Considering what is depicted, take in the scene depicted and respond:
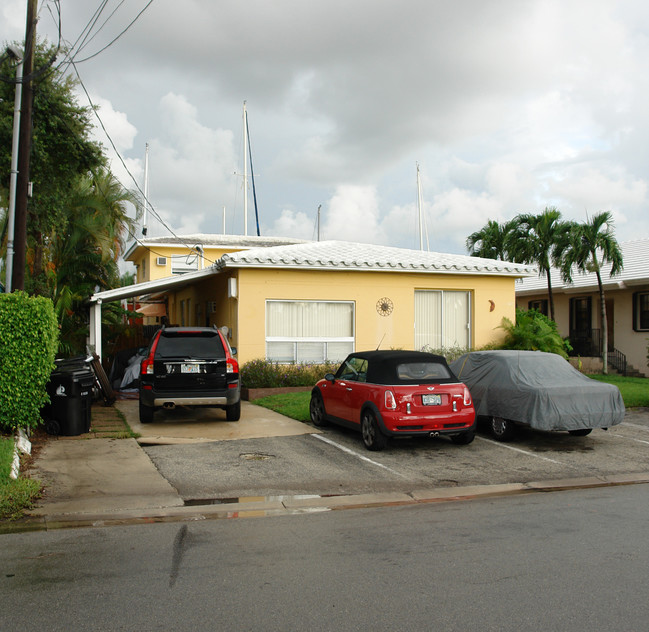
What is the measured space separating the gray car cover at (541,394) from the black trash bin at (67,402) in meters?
6.73

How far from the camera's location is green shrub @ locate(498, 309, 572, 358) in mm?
18391

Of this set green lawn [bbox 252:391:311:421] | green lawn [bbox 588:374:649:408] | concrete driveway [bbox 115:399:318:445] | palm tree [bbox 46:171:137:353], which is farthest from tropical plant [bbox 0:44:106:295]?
green lawn [bbox 588:374:649:408]

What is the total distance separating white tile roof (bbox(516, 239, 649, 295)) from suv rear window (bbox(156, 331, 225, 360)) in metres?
16.2

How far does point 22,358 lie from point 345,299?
9.98m

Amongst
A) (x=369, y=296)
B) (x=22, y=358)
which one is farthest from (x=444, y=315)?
(x=22, y=358)

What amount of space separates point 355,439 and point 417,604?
6647mm

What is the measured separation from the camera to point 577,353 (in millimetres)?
26406

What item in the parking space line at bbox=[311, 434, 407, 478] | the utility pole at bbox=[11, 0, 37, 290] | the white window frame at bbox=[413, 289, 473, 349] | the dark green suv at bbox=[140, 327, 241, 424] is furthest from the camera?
the white window frame at bbox=[413, 289, 473, 349]

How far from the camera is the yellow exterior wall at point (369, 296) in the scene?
17.0 metres

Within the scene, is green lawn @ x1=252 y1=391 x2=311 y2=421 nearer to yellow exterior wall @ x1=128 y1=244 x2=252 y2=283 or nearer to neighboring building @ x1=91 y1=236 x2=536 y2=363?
neighboring building @ x1=91 y1=236 x2=536 y2=363

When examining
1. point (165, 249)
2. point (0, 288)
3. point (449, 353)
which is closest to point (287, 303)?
point (449, 353)

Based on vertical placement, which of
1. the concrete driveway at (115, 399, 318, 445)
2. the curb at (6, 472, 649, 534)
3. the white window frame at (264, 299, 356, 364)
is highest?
the white window frame at (264, 299, 356, 364)

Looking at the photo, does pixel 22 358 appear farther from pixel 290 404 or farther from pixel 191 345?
pixel 290 404

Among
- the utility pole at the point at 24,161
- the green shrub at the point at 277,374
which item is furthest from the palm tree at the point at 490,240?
the utility pole at the point at 24,161
